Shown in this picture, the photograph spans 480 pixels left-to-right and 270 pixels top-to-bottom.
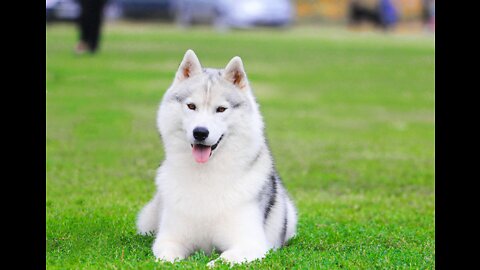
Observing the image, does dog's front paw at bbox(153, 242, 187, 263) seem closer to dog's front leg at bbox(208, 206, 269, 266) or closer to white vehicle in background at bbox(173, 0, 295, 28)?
dog's front leg at bbox(208, 206, 269, 266)

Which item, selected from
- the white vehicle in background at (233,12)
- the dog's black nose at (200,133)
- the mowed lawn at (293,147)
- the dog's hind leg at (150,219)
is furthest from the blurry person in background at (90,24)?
the dog's black nose at (200,133)

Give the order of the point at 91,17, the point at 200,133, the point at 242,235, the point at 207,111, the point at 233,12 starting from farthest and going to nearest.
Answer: the point at 233,12
the point at 91,17
the point at 242,235
the point at 207,111
the point at 200,133

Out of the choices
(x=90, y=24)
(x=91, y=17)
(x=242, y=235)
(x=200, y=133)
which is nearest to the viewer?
(x=200, y=133)

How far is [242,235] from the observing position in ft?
22.8

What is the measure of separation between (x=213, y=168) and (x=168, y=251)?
2.24 ft

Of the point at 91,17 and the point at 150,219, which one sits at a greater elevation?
the point at 91,17

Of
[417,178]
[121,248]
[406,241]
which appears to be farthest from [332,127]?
[121,248]

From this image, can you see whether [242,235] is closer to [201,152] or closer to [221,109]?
[201,152]

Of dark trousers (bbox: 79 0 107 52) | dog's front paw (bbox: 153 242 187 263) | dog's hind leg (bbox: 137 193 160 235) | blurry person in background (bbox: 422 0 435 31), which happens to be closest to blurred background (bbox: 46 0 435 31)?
blurry person in background (bbox: 422 0 435 31)

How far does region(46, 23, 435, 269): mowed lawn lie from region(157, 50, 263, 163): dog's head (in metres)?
0.81

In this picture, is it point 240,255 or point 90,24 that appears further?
point 90,24

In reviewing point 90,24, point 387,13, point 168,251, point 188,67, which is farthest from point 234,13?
point 168,251

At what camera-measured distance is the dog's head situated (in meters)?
6.77
